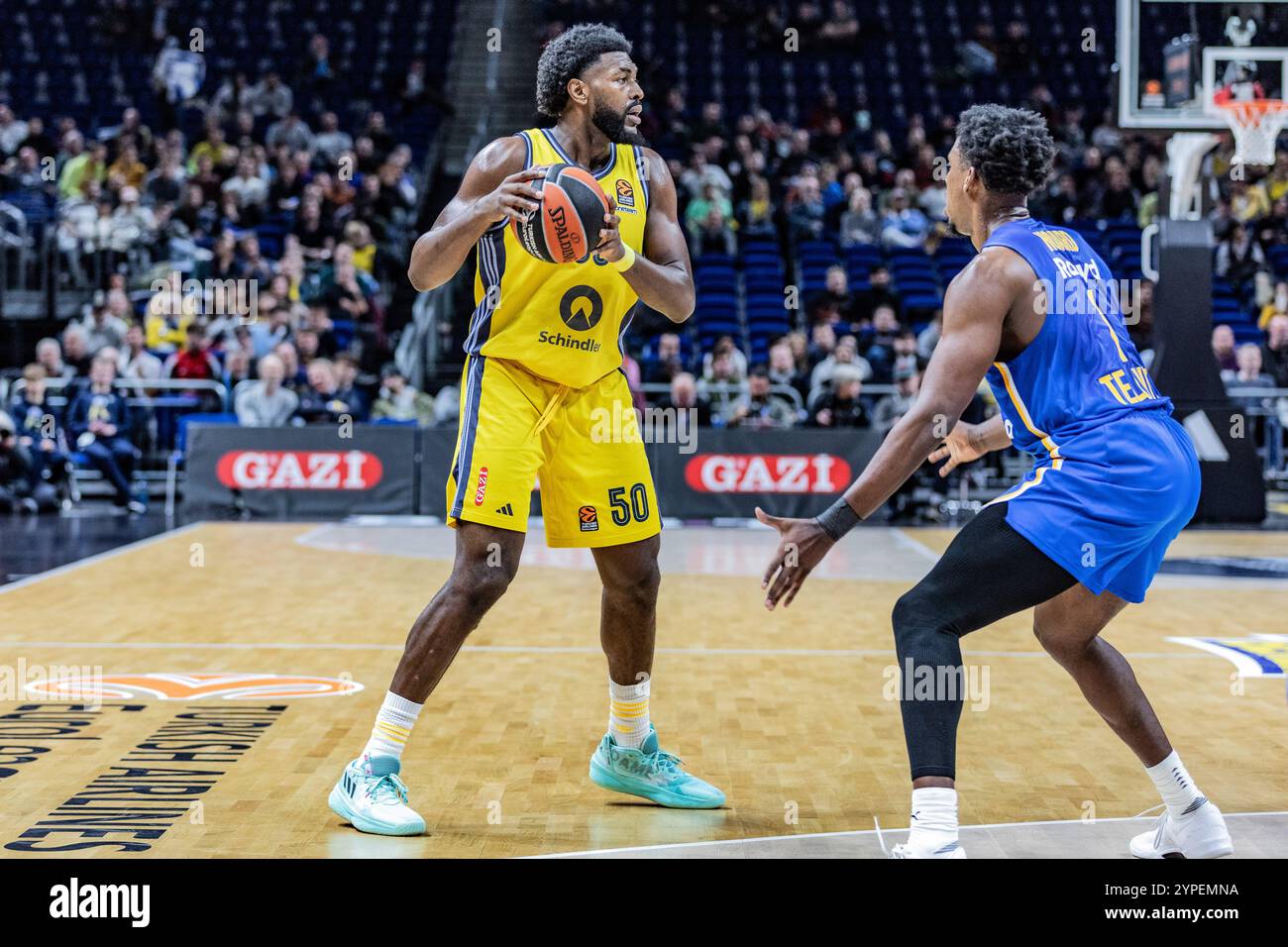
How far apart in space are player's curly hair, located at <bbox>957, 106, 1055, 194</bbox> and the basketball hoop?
967 cm

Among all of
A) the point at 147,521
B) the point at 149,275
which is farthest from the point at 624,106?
the point at 149,275

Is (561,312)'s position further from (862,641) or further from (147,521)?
(147,521)

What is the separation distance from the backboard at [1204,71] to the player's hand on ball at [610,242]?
969cm

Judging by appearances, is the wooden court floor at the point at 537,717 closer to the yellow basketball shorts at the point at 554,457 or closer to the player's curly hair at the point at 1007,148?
the yellow basketball shorts at the point at 554,457

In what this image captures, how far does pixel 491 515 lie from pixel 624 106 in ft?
3.91

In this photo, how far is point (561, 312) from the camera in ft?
13.5

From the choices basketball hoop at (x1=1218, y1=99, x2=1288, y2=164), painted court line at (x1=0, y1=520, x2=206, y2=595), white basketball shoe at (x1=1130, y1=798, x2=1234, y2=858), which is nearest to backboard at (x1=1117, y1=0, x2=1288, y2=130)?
basketball hoop at (x1=1218, y1=99, x2=1288, y2=164)

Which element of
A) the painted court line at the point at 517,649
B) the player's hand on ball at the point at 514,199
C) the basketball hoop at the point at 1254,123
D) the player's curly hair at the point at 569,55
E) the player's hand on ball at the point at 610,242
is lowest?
the painted court line at the point at 517,649

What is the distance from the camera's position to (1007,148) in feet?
11.4

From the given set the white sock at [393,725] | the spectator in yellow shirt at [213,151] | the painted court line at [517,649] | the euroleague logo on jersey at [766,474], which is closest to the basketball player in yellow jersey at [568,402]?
the white sock at [393,725]

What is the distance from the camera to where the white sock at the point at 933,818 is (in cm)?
318

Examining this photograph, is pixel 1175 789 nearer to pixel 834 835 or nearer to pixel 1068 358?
pixel 834 835
